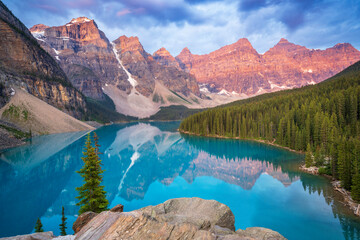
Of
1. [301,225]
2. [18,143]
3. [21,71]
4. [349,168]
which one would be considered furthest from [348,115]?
[21,71]

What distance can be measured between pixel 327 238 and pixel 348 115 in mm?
51092

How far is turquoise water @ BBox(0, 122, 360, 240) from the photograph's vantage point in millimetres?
19328

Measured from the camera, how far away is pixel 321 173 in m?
31.9

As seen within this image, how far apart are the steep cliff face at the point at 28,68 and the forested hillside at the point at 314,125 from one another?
264 feet

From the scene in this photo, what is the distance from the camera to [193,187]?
31344 mm

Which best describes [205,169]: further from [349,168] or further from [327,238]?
[327,238]

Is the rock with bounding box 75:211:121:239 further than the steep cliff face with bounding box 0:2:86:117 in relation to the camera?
No

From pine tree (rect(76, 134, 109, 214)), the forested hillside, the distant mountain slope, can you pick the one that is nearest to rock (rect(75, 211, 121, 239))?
pine tree (rect(76, 134, 109, 214))

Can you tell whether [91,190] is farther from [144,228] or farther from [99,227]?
[144,228]

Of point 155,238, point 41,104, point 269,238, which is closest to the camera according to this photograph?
point 155,238

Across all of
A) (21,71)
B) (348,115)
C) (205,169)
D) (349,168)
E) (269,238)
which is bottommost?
(205,169)

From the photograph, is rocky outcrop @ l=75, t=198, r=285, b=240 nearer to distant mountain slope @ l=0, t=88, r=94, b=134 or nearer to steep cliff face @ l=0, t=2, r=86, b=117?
distant mountain slope @ l=0, t=88, r=94, b=134

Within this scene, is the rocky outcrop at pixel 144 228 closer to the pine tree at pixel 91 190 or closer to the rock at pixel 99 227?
the rock at pixel 99 227

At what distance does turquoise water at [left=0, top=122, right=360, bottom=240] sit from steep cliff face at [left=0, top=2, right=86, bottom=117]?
65642 millimetres
